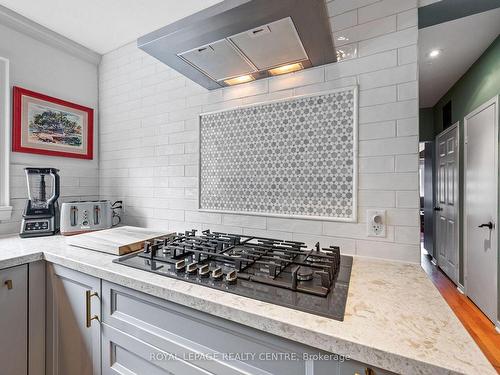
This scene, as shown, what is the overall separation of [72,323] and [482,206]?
343 centimetres

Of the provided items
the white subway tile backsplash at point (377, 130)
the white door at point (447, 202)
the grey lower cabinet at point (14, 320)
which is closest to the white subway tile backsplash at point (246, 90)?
the white subway tile backsplash at point (377, 130)

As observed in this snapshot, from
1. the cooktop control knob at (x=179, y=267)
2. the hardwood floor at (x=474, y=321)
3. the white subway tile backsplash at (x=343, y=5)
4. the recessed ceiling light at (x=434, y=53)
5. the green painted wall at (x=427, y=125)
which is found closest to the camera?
the cooktop control knob at (x=179, y=267)

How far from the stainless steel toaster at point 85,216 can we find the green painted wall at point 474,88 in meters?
3.44

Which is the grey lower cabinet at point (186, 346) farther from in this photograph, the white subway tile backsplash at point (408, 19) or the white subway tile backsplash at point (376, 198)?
the white subway tile backsplash at point (408, 19)

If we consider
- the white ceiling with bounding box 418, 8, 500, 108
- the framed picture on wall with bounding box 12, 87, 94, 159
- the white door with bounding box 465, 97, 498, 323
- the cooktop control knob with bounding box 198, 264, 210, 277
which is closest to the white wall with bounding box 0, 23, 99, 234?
the framed picture on wall with bounding box 12, 87, 94, 159

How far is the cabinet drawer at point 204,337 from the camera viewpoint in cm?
65

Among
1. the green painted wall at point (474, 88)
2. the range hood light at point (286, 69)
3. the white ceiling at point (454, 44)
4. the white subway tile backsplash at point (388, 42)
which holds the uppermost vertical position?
the white ceiling at point (454, 44)

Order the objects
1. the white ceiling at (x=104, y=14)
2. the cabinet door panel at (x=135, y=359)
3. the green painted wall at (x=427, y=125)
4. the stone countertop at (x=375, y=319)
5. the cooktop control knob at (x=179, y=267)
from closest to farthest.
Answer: the stone countertop at (x=375, y=319)
the cabinet door panel at (x=135, y=359)
the cooktop control knob at (x=179, y=267)
the white ceiling at (x=104, y=14)
the green painted wall at (x=427, y=125)

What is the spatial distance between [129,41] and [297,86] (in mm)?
1494

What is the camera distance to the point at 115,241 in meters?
1.25

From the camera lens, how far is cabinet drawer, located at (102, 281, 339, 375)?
65 centimetres

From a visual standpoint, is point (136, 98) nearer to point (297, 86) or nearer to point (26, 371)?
point (297, 86)

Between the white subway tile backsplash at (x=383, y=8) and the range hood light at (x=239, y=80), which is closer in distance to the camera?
the white subway tile backsplash at (x=383, y=8)

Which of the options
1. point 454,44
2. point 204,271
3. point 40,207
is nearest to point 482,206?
A: point 454,44
